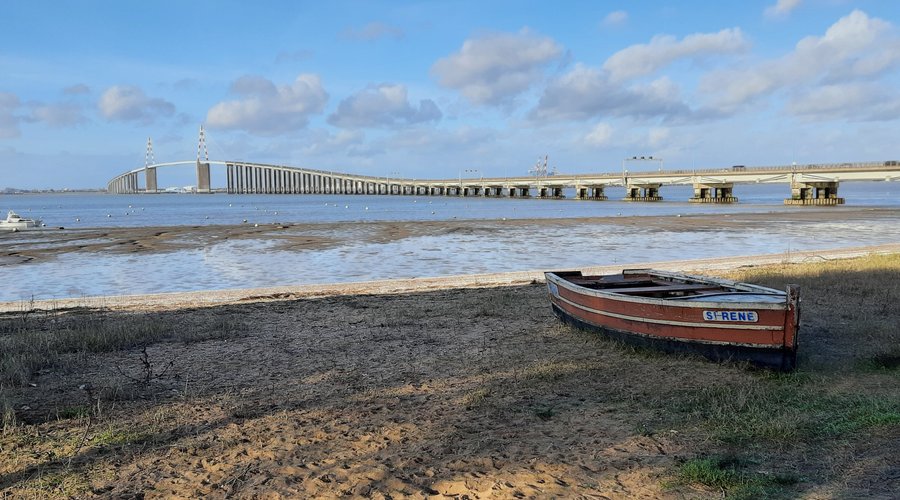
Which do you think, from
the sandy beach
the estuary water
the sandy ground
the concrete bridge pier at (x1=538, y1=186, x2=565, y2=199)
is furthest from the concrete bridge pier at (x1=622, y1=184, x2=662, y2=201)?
the sandy beach

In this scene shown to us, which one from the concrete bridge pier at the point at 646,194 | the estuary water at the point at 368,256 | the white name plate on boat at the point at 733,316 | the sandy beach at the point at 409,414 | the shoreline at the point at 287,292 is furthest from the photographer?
the concrete bridge pier at the point at 646,194

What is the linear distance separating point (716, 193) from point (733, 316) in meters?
96.1

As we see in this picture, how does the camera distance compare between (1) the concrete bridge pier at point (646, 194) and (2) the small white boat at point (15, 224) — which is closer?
(2) the small white boat at point (15, 224)

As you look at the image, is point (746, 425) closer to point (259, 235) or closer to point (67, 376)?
point (67, 376)

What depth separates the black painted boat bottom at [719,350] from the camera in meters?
7.46

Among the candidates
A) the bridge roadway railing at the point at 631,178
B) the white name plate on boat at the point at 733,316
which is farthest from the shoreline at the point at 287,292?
the bridge roadway railing at the point at 631,178

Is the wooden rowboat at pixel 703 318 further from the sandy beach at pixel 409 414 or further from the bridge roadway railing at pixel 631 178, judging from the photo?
the bridge roadway railing at pixel 631 178

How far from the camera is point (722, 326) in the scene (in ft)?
25.6

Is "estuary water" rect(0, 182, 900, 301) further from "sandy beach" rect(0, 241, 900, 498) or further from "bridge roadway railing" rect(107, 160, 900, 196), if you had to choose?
"bridge roadway railing" rect(107, 160, 900, 196)

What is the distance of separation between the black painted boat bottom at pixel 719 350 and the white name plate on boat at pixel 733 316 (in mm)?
323

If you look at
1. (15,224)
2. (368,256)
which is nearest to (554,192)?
(15,224)

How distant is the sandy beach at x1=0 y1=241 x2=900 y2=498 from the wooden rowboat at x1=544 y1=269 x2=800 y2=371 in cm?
22

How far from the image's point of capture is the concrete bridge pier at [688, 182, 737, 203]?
313ft

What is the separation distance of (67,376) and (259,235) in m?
29.5
